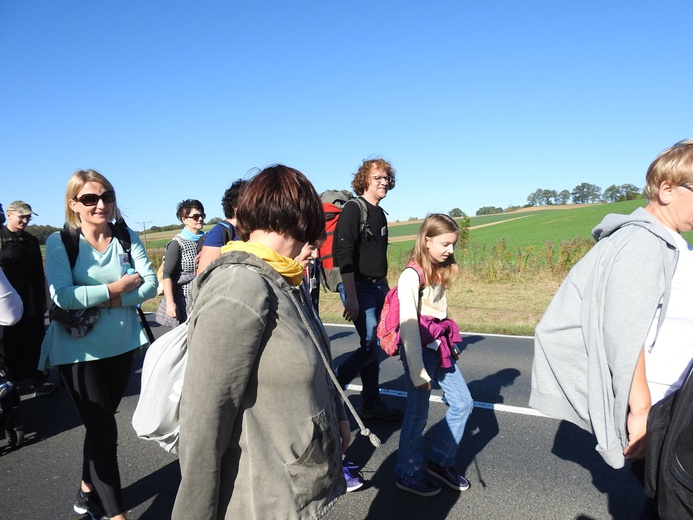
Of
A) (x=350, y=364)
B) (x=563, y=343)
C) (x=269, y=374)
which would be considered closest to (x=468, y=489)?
(x=350, y=364)

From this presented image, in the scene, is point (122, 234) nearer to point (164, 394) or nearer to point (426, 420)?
point (164, 394)

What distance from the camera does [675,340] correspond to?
184 cm

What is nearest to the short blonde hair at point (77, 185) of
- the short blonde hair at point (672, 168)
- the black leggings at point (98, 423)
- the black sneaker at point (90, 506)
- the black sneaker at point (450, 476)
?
the black leggings at point (98, 423)

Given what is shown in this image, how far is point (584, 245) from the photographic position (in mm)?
16203

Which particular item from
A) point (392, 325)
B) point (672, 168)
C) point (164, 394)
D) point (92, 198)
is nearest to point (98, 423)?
point (92, 198)

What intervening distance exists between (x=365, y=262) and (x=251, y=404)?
9.07 ft

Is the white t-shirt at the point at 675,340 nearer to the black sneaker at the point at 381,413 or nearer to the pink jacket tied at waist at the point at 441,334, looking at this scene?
the pink jacket tied at waist at the point at 441,334

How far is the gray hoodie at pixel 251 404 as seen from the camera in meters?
1.34

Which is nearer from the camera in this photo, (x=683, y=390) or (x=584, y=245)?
(x=683, y=390)

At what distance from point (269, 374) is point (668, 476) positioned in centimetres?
130

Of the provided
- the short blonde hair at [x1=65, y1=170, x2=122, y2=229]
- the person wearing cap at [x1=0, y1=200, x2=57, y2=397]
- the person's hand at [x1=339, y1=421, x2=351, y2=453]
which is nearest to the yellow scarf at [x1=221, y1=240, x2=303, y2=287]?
the person's hand at [x1=339, y1=421, x2=351, y2=453]

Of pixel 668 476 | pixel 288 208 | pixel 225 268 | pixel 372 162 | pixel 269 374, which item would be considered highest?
pixel 372 162

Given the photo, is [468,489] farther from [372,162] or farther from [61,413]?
[61,413]

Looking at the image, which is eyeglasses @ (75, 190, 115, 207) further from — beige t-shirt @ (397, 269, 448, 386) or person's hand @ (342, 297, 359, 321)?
person's hand @ (342, 297, 359, 321)
